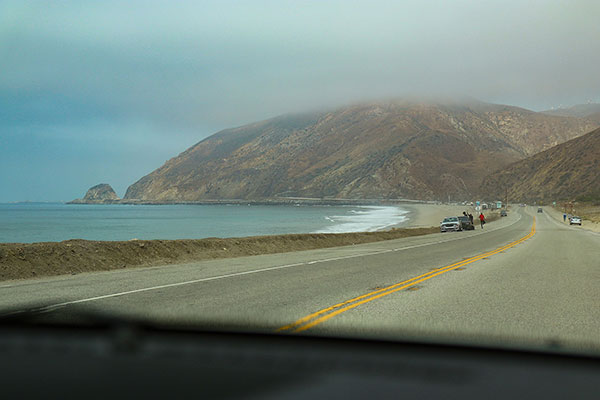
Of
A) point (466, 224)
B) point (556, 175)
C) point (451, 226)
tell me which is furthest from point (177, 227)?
point (556, 175)

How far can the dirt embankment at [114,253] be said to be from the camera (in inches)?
669

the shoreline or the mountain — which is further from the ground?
the mountain

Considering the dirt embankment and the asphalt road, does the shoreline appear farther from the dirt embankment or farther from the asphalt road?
the asphalt road

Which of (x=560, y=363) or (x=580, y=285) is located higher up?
(x=560, y=363)

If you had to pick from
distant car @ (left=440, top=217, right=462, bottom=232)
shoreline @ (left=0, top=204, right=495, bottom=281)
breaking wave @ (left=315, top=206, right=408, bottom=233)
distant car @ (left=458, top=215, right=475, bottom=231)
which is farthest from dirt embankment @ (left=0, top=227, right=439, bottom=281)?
breaking wave @ (left=315, top=206, right=408, bottom=233)

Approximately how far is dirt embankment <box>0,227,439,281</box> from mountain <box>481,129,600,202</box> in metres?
130

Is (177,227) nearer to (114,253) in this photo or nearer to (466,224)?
(466,224)

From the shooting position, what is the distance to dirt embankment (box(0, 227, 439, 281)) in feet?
55.8

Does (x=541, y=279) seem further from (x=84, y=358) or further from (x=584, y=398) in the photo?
(x=84, y=358)

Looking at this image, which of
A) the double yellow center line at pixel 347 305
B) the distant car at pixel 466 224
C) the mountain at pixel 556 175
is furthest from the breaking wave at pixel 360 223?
the mountain at pixel 556 175

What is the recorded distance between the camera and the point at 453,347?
4879mm

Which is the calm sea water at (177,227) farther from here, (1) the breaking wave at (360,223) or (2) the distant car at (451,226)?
(2) the distant car at (451,226)

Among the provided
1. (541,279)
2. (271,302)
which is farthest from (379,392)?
(541,279)

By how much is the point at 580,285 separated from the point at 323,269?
6.45m
